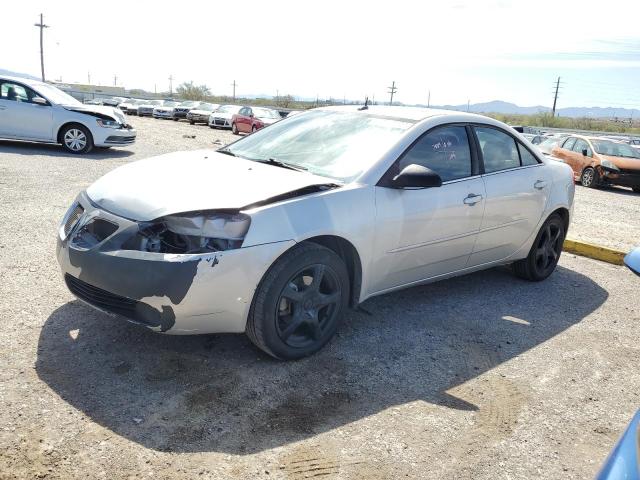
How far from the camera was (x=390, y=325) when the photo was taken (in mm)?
4223

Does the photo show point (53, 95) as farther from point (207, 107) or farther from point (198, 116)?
point (207, 107)

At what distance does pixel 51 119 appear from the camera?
1229 cm

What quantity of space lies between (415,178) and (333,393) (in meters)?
1.46

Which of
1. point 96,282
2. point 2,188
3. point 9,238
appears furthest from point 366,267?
point 2,188

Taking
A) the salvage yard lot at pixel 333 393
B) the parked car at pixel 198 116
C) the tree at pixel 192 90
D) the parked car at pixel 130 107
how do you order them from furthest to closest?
the tree at pixel 192 90 < the parked car at pixel 130 107 < the parked car at pixel 198 116 < the salvage yard lot at pixel 333 393

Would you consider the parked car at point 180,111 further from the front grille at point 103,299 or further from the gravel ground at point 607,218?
the front grille at point 103,299

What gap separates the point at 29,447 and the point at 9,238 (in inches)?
137

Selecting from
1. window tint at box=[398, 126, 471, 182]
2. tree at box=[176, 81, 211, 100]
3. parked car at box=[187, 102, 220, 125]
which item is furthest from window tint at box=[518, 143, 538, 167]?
tree at box=[176, 81, 211, 100]

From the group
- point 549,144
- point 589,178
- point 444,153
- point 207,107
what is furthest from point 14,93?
point 207,107

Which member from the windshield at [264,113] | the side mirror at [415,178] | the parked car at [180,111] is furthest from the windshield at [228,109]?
the side mirror at [415,178]

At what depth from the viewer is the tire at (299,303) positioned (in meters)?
3.25

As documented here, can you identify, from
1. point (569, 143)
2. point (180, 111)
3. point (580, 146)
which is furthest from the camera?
point (180, 111)

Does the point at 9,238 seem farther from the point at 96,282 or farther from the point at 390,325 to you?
the point at 390,325

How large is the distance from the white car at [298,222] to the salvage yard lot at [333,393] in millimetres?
339
